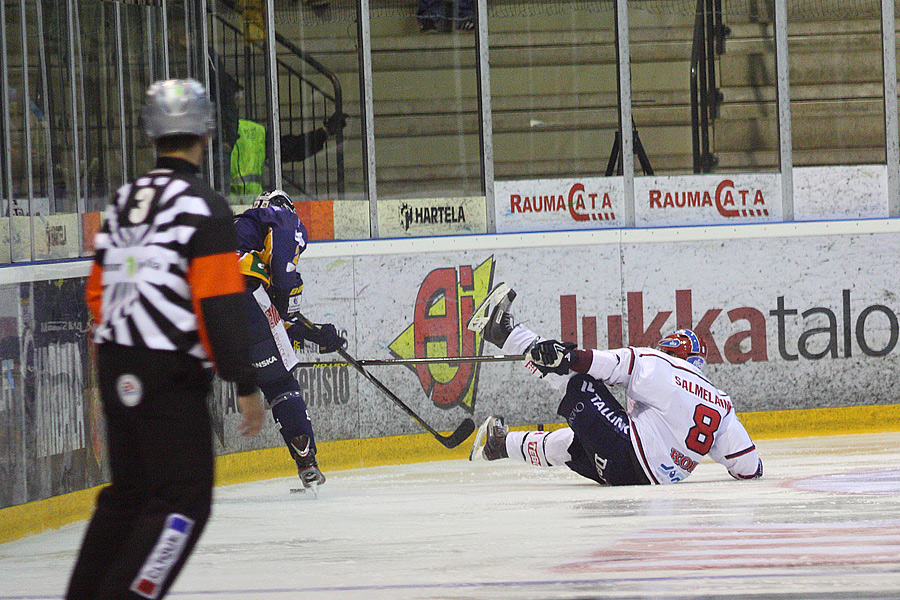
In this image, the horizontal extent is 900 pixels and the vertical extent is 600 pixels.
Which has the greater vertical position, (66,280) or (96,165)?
(96,165)

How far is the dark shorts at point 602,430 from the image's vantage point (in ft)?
16.7

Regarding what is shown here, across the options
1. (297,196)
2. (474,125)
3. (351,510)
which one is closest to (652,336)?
(474,125)

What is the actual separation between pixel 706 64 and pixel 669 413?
345 centimetres

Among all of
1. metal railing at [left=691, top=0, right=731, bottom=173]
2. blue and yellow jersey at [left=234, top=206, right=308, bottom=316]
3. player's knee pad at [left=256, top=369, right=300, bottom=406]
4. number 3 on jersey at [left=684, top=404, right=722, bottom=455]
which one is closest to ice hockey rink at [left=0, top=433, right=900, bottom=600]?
number 3 on jersey at [left=684, top=404, right=722, bottom=455]

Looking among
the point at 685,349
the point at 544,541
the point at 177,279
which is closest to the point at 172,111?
the point at 177,279

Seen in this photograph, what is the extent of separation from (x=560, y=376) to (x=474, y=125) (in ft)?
8.00

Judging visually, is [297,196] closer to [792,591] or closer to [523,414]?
[523,414]

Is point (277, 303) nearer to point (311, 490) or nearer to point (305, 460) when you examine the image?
point (305, 460)

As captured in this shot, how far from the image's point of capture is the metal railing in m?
7.72

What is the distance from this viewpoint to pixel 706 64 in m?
7.77

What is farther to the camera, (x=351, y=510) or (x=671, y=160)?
(x=671, y=160)

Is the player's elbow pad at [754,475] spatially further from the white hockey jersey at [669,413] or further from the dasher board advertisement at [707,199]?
the dasher board advertisement at [707,199]

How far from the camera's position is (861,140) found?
25.3ft

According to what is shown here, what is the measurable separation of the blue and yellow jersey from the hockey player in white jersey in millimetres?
1059
